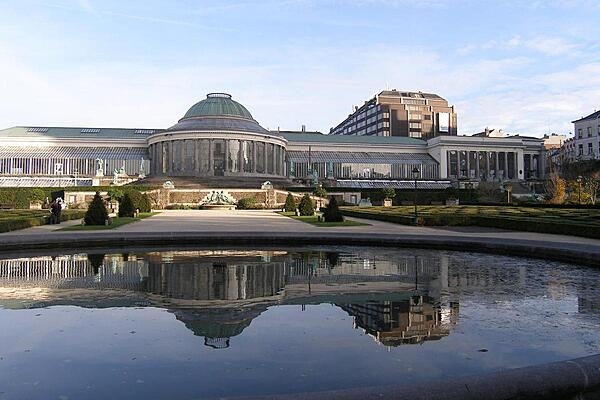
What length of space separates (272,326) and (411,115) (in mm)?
143763

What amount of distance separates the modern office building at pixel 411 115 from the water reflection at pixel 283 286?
13174 centimetres

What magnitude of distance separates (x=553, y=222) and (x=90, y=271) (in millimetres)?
20316

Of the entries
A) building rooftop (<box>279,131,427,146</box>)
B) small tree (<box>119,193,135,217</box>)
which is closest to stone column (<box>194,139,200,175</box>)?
building rooftop (<box>279,131,427,146</box>)

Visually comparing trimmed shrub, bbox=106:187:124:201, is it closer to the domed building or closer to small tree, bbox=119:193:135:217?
small tree, bbox=119:193:135:217

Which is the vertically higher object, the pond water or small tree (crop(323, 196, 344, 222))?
small tree (crop(323, 196, 344, 222))

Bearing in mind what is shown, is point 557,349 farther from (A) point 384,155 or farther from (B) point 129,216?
(A) point 384,155

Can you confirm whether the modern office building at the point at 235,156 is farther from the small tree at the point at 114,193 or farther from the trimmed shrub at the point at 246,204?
the small tree at the point at 114,193

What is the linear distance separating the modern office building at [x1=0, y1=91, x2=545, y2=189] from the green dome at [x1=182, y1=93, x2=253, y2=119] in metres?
0.21

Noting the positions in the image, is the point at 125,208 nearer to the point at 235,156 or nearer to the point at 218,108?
the point at 235,156

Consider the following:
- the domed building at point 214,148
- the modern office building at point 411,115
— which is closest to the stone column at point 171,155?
the domed building at point 214,148

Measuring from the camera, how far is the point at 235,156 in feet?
309

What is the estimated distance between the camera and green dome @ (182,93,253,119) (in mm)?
99125

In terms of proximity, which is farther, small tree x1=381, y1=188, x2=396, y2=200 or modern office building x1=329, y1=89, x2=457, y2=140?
modern office building x1=329, y1=89, x2=457, y2=140

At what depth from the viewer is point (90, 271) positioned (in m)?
13.5
